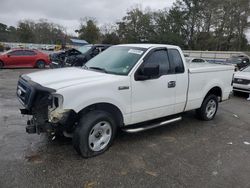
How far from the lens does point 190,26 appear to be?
176ft

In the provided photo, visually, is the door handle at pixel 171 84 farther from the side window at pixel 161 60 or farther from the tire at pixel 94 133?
the tire at pixel 94 133

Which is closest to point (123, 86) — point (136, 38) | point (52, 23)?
point (136, 38)

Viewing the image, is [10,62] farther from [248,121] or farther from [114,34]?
[114,34]

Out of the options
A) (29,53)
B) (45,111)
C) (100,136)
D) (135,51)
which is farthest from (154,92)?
(29,53)

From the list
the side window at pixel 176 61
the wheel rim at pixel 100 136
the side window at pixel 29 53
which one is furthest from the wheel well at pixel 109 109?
the side window at pixel 29 53

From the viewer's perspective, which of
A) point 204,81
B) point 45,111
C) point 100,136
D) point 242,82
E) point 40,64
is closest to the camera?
point 45,111

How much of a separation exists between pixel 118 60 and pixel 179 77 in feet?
4.53

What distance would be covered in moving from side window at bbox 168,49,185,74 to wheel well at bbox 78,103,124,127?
165cm

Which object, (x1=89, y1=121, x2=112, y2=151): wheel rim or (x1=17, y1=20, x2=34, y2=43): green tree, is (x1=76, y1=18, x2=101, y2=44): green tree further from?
(x1=89, y1=121, x2=112, y2=151): wheel rim

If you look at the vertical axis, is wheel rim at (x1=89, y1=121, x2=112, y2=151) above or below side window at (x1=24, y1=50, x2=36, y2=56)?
below

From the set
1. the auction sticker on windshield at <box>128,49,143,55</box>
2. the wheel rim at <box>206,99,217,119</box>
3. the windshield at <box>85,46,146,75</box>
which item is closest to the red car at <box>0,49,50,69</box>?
the windshield at <box>85,46,146,75</box>

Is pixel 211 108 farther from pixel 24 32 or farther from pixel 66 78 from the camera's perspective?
pixel 24 32

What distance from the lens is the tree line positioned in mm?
43344

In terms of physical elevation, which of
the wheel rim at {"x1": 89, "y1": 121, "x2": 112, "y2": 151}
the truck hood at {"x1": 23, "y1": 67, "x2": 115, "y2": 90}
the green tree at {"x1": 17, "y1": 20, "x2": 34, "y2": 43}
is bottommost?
the wheel rim at {"x1": 89, "y1": 121, "x2": 112, "y2": 151}
